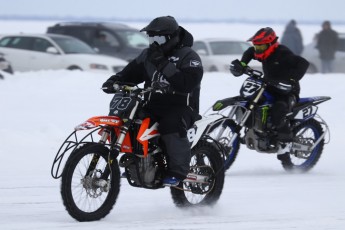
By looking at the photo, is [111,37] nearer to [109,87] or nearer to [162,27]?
[109,87]

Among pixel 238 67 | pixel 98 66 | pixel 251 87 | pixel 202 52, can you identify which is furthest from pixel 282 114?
pixel 202 52

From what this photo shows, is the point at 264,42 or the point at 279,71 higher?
the point at 264,42

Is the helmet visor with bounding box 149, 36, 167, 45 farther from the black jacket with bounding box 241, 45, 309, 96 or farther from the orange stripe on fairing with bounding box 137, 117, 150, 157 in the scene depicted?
the black jacket with bounding box 241, 45, 309, 96

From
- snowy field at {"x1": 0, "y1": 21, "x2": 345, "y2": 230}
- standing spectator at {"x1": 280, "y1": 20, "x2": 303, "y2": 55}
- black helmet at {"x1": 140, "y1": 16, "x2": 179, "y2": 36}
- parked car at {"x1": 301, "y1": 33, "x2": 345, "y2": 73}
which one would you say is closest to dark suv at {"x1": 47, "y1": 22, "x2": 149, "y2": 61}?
standing spectator at {"x1": 280, "y1": 20, "x2": 303, "y2": 55}

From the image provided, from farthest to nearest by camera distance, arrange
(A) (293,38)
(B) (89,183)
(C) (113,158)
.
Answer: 1. (A) (293,38)
2. (C) (113,158)
3. (B) (89,183)

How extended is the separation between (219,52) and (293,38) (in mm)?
2132

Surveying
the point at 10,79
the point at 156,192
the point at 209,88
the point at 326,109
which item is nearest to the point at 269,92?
the point at 156,192

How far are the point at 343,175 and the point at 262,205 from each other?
2.84m

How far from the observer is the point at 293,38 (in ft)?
88.0

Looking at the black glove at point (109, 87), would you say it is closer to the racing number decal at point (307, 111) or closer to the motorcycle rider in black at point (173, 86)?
the motorcycle rider in black at point (173, 86)

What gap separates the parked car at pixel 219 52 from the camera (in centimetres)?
2677

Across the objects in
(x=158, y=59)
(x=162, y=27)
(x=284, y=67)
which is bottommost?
(x=284, y=67)

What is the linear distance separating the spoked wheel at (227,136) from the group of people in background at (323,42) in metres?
14.8

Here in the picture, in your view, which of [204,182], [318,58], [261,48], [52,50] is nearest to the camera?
[204,182]
